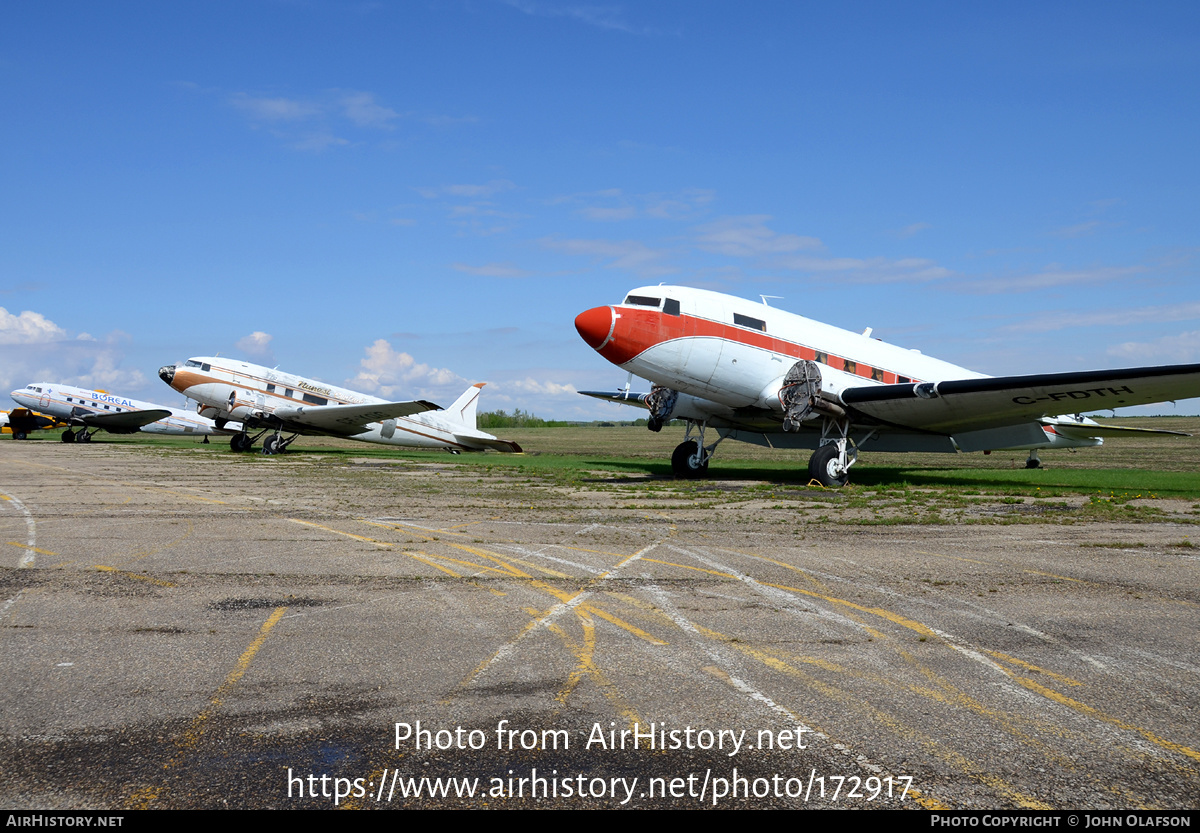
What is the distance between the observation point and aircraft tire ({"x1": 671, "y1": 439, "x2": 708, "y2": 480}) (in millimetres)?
24391

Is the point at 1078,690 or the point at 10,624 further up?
the point at 1078,690

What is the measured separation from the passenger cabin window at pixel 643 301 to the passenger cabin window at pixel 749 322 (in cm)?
226

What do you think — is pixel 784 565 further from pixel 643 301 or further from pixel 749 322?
pixel 749 322

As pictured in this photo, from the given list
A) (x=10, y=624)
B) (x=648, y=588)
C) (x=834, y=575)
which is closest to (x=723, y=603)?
(x=648, y=588)

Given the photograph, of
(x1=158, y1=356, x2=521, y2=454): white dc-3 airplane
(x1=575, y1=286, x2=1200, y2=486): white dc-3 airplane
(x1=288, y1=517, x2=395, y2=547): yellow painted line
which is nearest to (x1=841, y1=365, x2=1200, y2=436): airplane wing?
(x1=575, y1=286, x2=1200, y2=486): white dc-3 airplane

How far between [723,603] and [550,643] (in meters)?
2.13

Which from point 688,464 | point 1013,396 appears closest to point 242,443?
point 688,464

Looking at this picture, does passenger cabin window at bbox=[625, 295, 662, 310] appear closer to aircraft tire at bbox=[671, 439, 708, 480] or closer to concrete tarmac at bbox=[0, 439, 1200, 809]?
aircraft tire at bbox=[671, 439, 708, 480]

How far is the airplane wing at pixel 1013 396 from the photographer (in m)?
18.2

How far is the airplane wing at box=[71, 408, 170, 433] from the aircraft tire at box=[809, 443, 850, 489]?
51.0 m

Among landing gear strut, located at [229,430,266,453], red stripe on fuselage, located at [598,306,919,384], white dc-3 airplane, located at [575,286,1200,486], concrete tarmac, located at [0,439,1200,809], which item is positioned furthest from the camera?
landing gear strut, located at [229,430,266,453]

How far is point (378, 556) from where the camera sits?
10.2m

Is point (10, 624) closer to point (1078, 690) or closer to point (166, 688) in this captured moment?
point (166, 688)
